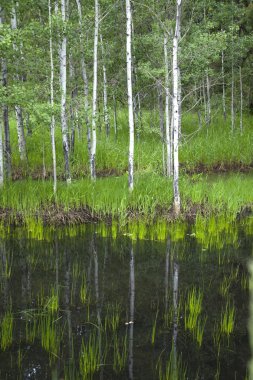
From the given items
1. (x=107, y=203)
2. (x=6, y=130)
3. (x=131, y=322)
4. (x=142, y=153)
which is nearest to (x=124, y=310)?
(x=131, y=322)

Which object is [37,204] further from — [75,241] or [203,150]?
[203,150]

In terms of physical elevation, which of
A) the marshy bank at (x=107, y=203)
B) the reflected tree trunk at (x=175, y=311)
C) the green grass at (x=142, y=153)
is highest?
the green grass at (x=142, y=153)

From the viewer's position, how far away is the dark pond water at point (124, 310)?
468 centimetres

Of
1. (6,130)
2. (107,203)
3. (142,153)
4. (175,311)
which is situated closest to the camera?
(175,311)

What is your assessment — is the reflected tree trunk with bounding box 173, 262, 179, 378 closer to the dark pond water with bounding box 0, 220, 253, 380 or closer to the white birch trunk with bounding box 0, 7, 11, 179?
the dark pond water with bounding box 0, 220, 253, 380

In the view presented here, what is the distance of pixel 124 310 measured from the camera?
6027 millimetres

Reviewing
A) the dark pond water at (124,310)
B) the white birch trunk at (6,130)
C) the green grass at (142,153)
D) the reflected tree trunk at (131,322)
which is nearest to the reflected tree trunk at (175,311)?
the dark pond water at (124,310)

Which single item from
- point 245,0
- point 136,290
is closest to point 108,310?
point 136,290

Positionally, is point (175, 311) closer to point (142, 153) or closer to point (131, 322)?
point (131, 322)

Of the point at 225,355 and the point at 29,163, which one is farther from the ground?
the point at 29,163

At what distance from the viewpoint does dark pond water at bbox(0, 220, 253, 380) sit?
4.68m

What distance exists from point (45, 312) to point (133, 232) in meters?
4.48

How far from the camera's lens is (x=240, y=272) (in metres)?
7.66

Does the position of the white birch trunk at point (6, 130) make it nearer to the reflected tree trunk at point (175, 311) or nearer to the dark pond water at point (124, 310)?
the dark pond water at point (124, 310)
